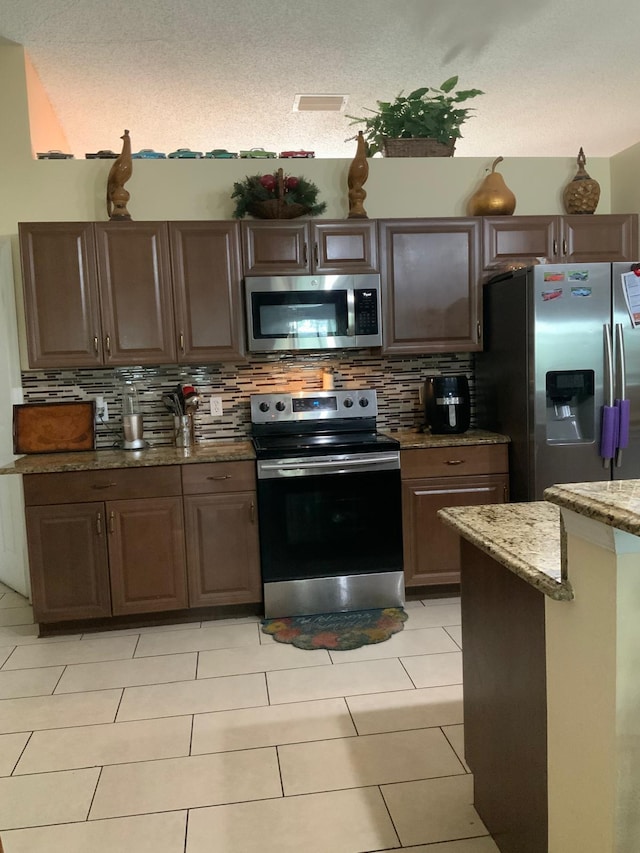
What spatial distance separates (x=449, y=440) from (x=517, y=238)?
1229mm

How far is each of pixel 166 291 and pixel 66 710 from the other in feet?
6.69

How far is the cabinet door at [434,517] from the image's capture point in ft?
11.3

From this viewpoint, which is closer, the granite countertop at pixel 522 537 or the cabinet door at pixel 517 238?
the granite countertop at pixel 522 537

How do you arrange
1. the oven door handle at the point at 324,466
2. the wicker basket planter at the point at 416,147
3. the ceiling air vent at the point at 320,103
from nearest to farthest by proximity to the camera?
the oven door handle at the point at 324,466 → the wicker basket planter at the point at 416,147 → the ceiling air vent at the point at 320,103

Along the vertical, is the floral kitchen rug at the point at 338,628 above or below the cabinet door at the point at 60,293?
below

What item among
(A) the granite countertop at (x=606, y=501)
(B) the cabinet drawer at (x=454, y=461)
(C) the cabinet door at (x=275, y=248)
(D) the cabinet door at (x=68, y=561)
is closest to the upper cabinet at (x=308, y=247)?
(C) the cabinet door at (x=275, y=248)

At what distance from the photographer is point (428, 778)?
2.04 m

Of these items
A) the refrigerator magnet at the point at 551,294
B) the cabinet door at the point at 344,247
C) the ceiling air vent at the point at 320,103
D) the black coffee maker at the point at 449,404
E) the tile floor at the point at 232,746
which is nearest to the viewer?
the tile floor at the point at 232,746

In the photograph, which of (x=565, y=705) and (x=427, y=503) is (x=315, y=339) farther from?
(x=565, y=705)

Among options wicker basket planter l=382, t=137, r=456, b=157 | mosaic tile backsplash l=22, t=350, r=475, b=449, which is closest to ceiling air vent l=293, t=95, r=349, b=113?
wicker basket planter l=382, t=137, r=456, b=157

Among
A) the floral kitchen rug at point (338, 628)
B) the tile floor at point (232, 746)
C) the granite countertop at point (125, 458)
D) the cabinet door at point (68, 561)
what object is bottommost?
the tile floor at point (232, 746)

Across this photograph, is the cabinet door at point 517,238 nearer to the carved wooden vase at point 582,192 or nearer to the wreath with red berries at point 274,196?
the carved wooden vase at point 582,192

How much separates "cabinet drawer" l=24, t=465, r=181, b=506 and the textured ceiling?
2.15 m

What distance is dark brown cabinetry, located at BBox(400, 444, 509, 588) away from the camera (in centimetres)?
344
